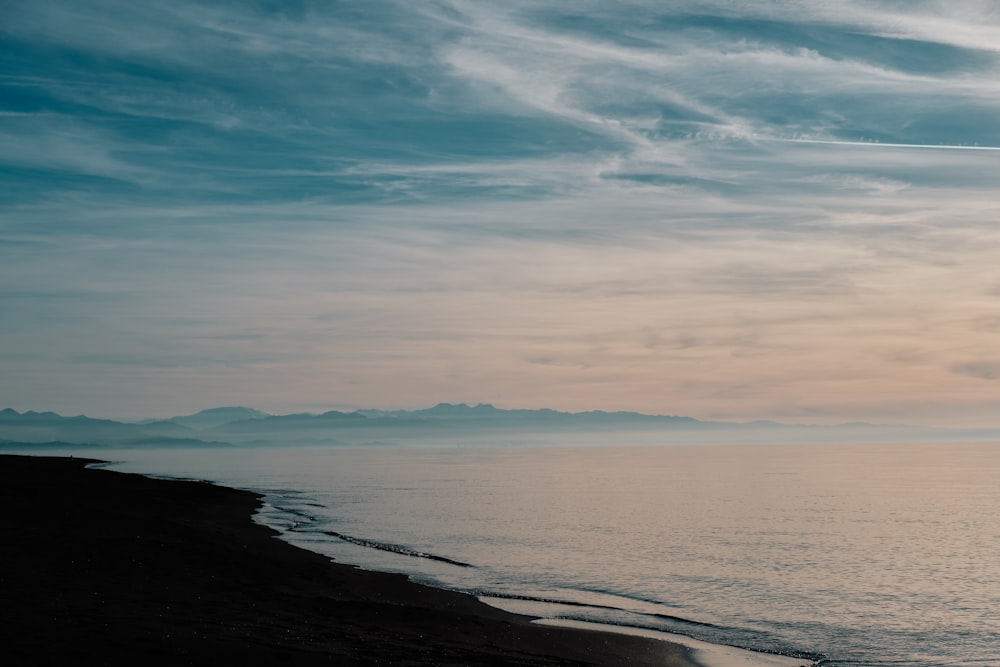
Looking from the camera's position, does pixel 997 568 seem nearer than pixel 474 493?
Yes

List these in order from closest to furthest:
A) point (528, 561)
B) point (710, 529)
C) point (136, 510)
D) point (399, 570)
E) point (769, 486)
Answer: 1. point (399, 570)
2. point (528, 561)
3. point (136, 510)
4. point (710, 529)
5. point (769, 486)

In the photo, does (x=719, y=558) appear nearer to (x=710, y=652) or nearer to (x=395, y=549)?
(x=395, y=549)

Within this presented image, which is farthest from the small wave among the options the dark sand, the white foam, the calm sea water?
the white foam

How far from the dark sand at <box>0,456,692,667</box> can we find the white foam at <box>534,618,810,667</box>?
0.74 m

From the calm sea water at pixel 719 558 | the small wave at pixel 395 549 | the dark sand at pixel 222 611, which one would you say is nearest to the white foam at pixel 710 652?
the dark sand at pixel 222 611

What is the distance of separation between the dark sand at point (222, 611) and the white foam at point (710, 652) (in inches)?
29.3

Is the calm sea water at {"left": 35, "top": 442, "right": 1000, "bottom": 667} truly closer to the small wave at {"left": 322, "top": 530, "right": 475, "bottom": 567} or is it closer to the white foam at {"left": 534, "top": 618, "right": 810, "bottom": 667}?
the small wave at {"left": 322, "top": 530, "right": 475, "bottom": 567}

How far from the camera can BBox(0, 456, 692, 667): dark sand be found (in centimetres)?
1752

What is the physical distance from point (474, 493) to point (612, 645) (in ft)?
248

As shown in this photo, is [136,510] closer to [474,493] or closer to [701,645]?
[701,645]

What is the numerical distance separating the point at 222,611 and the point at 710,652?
1380 cm

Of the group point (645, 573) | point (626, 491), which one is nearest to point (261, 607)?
point (645, 573)

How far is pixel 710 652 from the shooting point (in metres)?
25.4

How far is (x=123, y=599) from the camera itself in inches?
857
